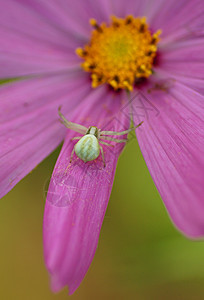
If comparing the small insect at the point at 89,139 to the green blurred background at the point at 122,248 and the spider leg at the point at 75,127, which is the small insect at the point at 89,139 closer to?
the spider leg at the point at 75,127

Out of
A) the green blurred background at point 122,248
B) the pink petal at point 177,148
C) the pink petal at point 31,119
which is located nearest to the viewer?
the pink petal at point 177,148

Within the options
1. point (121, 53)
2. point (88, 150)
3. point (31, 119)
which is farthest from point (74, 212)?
point (121, 53)

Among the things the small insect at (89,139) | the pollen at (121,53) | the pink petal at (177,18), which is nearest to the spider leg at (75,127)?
the small insect at (89,139)

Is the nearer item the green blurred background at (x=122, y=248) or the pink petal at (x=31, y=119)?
the pink petal at (x=31, y=119)

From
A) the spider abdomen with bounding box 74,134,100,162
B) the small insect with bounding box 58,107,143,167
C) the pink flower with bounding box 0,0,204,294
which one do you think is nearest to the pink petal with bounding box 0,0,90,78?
the pink flower with bounding box 0,0,204,294

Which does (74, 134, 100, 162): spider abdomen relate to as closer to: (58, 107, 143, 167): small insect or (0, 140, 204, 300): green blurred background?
(58, 107, 143, 167): small insect

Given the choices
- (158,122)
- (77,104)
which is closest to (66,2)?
(77,104)
